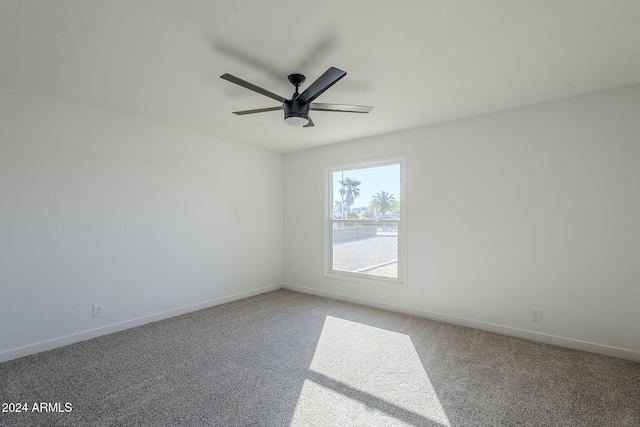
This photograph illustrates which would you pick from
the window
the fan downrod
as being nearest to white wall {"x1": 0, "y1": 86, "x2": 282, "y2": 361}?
the window

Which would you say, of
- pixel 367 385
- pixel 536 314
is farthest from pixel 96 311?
pixel 536 314

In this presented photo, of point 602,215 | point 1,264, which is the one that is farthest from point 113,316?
point 602,215

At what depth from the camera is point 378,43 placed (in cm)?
199

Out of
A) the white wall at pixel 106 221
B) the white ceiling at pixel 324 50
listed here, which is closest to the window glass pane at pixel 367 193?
the white ceiling at pixel 324 50

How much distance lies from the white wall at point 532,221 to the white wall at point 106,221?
2312 mm

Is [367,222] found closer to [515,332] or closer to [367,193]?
[367,193]

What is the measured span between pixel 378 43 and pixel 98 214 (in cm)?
316

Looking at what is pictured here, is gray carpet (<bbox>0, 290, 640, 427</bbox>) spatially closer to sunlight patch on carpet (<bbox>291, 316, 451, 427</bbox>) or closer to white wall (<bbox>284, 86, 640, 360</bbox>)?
sunlight patch on carpet (<bbox>291, 316, 451, 427</bbox>)

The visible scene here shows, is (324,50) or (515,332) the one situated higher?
(324,50)

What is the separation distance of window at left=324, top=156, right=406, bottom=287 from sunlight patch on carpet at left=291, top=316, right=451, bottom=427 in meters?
1.20

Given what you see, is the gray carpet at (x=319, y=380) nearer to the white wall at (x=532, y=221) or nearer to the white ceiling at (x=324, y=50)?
the white wall at (x=532, y=221)

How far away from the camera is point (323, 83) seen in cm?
201

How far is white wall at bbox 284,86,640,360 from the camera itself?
2.62 m

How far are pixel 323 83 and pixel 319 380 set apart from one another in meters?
2.17
